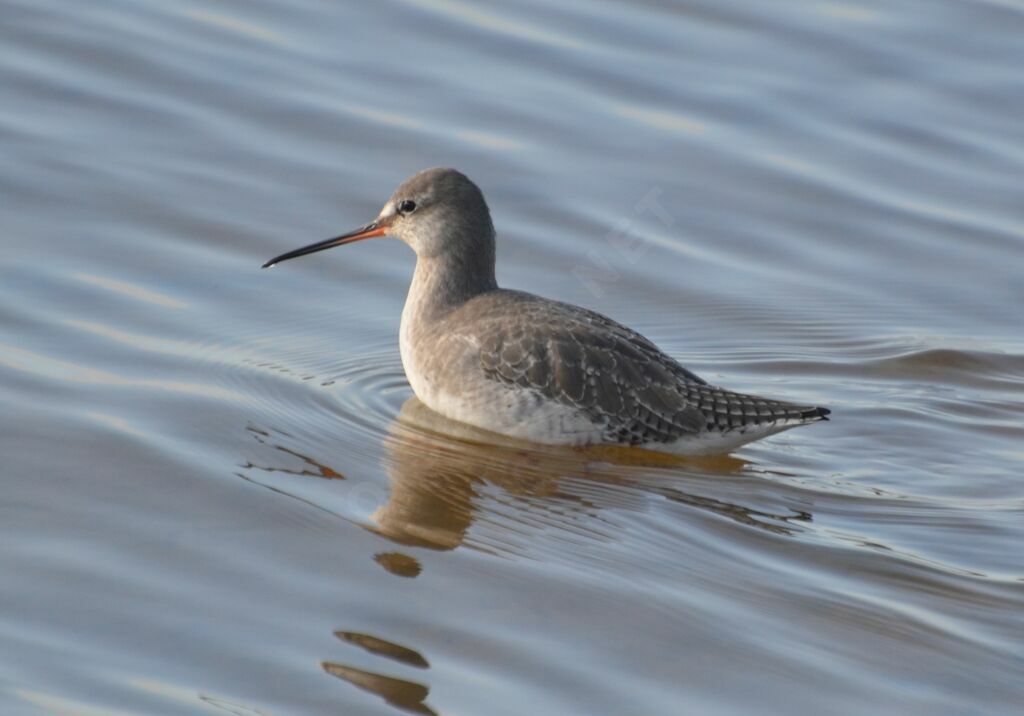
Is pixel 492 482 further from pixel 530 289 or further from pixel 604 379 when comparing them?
pixel 530 289

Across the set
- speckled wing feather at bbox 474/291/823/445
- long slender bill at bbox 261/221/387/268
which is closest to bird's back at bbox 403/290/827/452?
speckled wing feather at bbox 474/291/823/445

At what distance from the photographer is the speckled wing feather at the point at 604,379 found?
8922 millimetres

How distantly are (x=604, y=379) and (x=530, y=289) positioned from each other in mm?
1682

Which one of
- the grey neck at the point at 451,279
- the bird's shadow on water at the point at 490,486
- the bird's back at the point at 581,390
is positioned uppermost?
the grey neck at the point at 451,279

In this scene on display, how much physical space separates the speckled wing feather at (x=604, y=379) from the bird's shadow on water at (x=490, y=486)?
19cm

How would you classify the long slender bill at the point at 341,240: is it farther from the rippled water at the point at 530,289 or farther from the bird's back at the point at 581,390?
the bird's back at the point at 581,390

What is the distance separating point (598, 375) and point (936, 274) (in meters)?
3.06

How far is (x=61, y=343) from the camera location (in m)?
9.00

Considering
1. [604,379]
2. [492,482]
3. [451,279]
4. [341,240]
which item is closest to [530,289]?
[451,279]

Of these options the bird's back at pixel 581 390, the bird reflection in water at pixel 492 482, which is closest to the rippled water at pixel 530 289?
the bird reflection in water at pixel 492 482

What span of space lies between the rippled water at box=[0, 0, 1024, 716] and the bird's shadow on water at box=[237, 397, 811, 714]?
3 centimetres

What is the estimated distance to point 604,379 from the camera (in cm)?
902

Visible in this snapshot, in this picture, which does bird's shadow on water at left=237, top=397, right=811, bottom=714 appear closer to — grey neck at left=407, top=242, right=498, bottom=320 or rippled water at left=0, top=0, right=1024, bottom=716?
rippled water at left=0, top=0, right=1024, bottom=716

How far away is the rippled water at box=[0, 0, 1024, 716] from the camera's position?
256 inches
